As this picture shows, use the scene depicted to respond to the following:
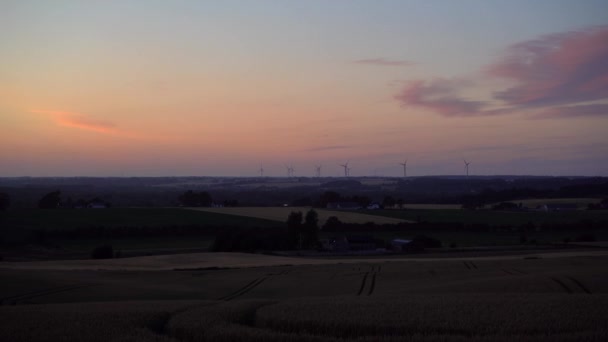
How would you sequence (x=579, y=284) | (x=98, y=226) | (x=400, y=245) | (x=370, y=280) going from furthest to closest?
(x=98, y=226), (x=400, y=245), (x=370, y=280), (x=579, y=284)

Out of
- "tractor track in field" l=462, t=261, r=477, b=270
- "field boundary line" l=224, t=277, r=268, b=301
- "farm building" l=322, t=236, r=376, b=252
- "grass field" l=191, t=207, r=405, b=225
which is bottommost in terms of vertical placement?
"farm building" l=322, t=236, r=376, b=252

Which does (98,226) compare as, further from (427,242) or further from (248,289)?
(248,289)

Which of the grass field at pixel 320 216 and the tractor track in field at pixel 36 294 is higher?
the grass field at pixel 320 216

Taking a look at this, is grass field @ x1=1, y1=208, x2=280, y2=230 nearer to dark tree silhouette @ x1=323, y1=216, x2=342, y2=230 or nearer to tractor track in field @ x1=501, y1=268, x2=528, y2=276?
dark tree silhouette @ x1=323, y1=216, x2=342, y2=230

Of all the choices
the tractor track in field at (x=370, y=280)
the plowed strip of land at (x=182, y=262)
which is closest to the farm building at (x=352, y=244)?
the plowed strip of land at (x=182, y=262)

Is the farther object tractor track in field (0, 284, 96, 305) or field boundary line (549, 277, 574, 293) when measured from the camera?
tractor track in field (0, 284, 96, 305)

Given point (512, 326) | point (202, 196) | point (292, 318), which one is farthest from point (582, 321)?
point (202, 196)

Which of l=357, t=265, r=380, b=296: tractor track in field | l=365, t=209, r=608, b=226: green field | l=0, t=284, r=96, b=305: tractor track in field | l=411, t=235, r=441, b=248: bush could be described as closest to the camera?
l=0, t=284, r=96, b=305: tractor track in field

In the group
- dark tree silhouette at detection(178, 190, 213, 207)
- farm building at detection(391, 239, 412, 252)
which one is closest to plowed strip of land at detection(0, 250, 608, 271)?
farm building at detection(391, 239, 412, 252)

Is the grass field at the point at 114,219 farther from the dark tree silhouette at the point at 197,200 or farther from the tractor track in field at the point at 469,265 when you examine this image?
the tractor track in field at the point at 469,265

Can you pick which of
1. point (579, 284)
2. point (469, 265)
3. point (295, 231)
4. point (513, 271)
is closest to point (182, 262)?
point (469, 265)
